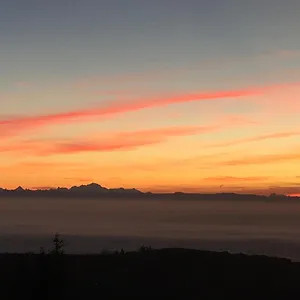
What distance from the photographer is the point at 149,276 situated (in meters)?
21.4

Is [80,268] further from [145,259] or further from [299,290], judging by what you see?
[299,290]

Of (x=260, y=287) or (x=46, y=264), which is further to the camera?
(x=260, y=287)

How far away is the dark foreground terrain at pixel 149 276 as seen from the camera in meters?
17.6

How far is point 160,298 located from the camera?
19094 mm

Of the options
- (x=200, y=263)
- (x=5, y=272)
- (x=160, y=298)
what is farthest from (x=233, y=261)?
(x=5, y=272)

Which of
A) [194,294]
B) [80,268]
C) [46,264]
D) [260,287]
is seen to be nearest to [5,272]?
[80,268]

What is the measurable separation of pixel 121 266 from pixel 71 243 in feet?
105

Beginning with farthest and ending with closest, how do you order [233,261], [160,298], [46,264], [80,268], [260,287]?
[233,261]
[80,268]
[260,287]
[160,298]
[46,264]

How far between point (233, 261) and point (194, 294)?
4714 mm

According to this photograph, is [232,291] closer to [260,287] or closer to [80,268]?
[260,287]

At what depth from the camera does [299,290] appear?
20312mm

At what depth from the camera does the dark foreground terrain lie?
17.6 meters

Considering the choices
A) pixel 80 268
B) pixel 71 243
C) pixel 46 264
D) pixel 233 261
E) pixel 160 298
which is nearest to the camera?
pixel 46 264

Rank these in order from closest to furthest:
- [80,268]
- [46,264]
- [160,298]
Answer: [46,264], [160,298], [80,268]
